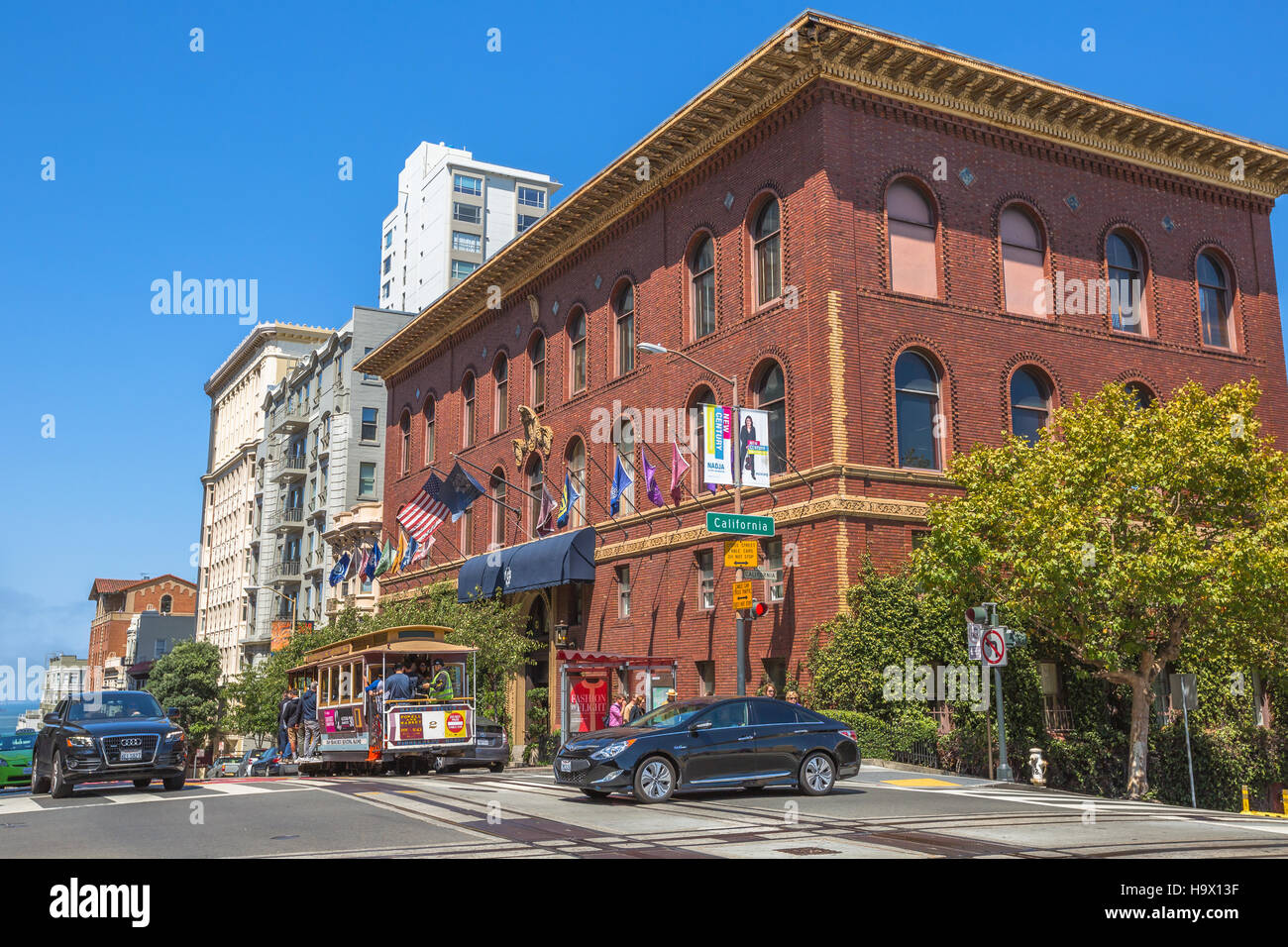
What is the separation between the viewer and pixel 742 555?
1039 inches

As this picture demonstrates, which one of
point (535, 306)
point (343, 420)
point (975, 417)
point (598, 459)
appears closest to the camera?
point (975, 417)

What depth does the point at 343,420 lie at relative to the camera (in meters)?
70.0

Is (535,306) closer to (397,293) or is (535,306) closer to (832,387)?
(832,387)

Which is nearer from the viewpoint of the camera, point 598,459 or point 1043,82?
point 1043,82

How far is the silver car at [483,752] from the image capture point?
26547mm

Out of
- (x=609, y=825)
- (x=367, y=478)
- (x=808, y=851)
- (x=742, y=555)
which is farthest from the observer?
(x=367, y=478)

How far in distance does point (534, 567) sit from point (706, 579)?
323 inches

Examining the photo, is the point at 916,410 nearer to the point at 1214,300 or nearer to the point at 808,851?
the point at 1214,300

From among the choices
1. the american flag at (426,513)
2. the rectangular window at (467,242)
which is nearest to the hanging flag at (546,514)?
the american flag at (426,513)

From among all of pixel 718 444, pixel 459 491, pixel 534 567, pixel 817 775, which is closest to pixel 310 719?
pixel 534 567

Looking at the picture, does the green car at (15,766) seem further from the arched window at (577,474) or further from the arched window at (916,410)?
the arched window at (916,410)

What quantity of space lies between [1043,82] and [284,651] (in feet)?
136
